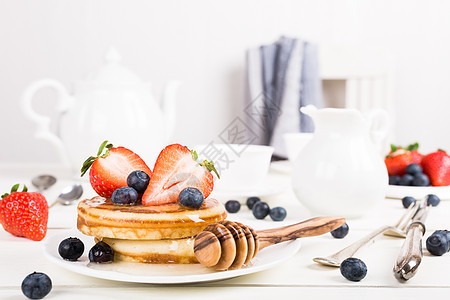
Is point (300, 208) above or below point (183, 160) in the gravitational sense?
below

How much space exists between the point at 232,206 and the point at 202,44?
1.64 m

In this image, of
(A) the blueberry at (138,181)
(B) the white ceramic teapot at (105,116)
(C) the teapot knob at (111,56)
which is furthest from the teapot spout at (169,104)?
(A) the blueberry at (138,181)

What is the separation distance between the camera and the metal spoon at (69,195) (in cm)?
117

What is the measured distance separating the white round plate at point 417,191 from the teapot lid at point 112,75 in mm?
806

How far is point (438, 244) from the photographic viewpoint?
77 cm

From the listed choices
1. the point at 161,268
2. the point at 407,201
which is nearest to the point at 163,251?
the point at 161,268

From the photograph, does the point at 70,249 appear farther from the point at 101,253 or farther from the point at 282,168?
the point at 282,168

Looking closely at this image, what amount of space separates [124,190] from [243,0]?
6.70 feet

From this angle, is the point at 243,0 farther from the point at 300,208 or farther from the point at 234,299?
the point at 234,299

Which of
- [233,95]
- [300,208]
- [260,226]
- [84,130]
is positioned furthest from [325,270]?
[233,95]

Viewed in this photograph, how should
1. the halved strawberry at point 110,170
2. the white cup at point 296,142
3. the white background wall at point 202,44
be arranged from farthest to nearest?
the white background wall at point 202,44, the white cup at point 296,142, the halved strawberry at point 110,170

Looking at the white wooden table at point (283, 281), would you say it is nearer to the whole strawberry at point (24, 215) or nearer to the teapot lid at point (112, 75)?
the whole strawberry at point (24, 215)

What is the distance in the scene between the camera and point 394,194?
1267 mm

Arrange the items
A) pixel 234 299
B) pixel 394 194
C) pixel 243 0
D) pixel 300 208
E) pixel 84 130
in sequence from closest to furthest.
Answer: pixel 234 299
pixel 300 208
pixel 394 194
pixel 84 130
pixel 243 0
